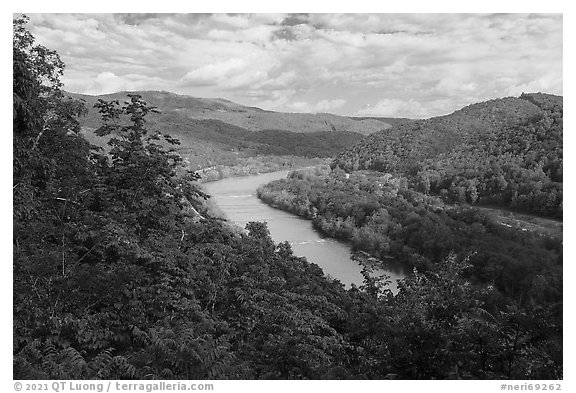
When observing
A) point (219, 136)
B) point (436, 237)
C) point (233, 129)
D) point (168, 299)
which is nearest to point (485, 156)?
point (436, 237)

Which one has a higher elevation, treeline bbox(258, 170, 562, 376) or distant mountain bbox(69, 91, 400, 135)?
distant mountain bbox(69, 91, 400, 135)

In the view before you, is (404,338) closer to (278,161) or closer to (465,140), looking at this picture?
(465,140)

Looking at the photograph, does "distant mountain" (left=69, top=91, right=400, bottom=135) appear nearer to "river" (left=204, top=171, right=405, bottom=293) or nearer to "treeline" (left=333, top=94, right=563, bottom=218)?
"treeline" (left=333, top=94, right=563, bottom=218)

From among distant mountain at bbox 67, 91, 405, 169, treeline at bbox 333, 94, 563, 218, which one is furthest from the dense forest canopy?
treeline at bbox 333, 94, 563, 218

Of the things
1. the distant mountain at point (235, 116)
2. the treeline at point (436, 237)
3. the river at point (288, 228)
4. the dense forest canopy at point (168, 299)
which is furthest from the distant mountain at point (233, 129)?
the treeline at point (436, 237)

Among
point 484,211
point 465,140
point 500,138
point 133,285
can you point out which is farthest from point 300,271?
point 465,140

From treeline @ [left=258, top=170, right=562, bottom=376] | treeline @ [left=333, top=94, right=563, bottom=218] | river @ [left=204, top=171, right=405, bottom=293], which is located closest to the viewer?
treeline @ [left=258, top=170, right=562, bottom=376]

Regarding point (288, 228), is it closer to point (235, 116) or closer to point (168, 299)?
point (235, 116)

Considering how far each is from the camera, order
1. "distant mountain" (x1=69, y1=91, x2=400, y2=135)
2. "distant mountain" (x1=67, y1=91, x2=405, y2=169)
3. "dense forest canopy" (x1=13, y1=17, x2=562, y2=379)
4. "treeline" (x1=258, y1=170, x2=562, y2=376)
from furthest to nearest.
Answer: "distant mountain" (x1=67, y1=91, x2=405, y2=169) → "distant mountain" (x1=69, y1=91, x2=400, y2=135) → "treeline" (x1=258, y1=170, x2=562, y2=376) → "dense forest canopy" (x1=13, y1=17, x2=562, y2=379)
